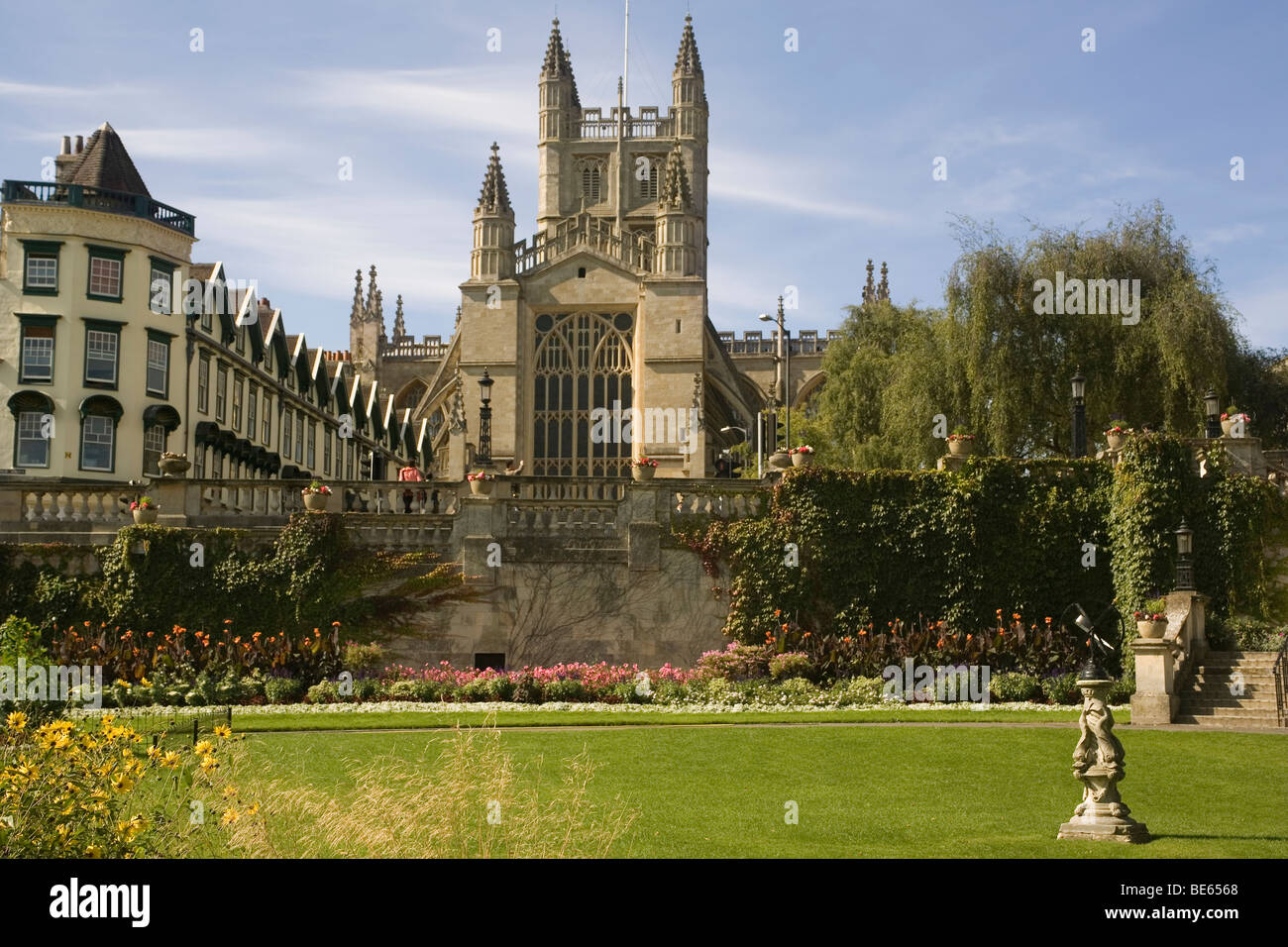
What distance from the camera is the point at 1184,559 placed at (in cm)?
3123

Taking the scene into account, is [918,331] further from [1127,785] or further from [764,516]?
[1127,785]

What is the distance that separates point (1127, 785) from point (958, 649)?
12416 mm

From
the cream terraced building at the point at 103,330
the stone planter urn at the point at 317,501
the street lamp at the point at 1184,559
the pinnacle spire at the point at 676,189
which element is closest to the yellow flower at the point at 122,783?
the stone planter urn at the point at 317,501

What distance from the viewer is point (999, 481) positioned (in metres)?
33.4

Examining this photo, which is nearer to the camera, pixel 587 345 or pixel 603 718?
pixel 603 718

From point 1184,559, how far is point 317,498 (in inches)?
695

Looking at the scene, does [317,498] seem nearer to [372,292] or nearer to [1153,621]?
[1153,621]

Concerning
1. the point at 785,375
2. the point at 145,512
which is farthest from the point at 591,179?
the point at 145,512

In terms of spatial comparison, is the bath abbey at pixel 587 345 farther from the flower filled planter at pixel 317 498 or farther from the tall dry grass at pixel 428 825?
the tall dry grass at pixel 428 825

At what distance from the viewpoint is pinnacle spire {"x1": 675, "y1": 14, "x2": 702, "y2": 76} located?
320 ft

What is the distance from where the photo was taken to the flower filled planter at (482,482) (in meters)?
33.7

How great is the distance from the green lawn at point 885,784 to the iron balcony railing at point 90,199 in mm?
24447

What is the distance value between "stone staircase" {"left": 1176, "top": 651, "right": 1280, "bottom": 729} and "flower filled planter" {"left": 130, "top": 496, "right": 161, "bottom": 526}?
20.5 m

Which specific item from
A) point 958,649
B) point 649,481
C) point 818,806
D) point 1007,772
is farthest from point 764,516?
point 818,806
